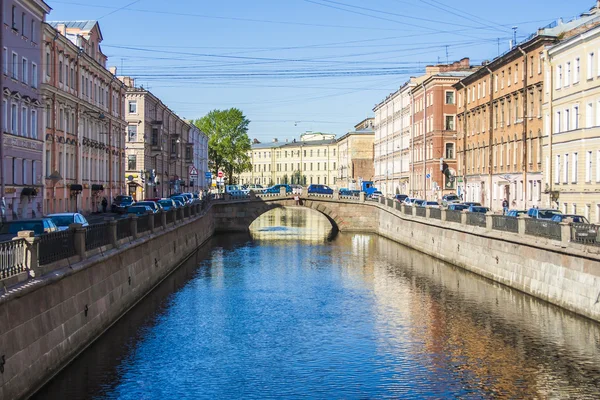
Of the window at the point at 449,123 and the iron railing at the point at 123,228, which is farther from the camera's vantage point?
the window at the point at 449,123

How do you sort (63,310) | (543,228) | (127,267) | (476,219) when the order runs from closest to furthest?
(63,310) < (127,267) < (543,228) < (476,219)

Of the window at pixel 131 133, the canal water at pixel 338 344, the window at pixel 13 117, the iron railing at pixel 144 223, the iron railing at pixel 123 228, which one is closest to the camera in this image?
the canal water at pixel 338 344

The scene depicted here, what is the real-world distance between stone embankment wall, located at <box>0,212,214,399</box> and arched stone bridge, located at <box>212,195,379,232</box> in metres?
44.2

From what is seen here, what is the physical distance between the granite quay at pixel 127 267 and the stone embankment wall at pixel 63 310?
26mm

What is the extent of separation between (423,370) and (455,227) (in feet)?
81.9

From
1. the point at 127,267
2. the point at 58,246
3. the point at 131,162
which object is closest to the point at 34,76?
the point at 127,267

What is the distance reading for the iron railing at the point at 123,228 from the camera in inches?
1195

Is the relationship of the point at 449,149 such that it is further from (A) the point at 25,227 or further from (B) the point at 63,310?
(B) the point at 63,310

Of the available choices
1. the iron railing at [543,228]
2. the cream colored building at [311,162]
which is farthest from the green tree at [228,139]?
the iron railing at [543,228]

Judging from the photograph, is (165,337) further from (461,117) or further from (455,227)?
(461,117)

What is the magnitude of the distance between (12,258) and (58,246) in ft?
12.4

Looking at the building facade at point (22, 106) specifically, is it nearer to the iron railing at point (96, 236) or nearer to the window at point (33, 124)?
the window at point (33, 124)

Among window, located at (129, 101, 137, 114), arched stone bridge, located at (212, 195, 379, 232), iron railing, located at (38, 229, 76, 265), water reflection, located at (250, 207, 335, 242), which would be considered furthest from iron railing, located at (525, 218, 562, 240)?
window, located at (129, 101, 137, 114)

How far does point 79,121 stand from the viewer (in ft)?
203
